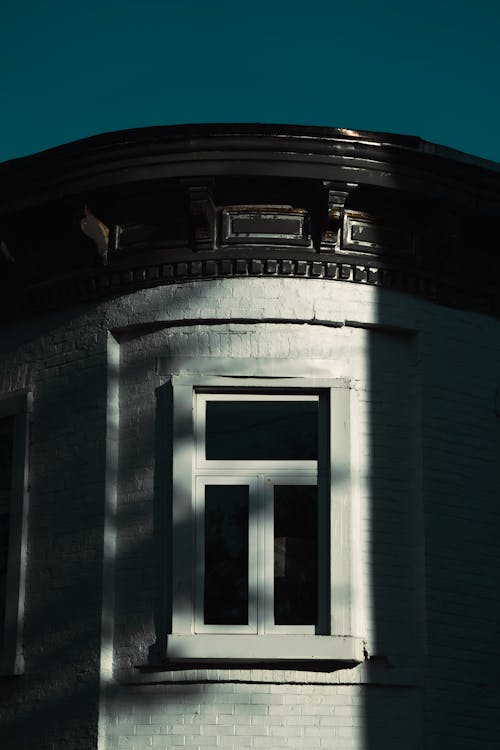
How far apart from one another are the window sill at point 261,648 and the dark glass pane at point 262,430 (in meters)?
1.46

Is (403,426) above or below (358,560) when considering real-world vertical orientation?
above

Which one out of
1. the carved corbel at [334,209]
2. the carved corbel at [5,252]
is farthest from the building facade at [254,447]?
the carved corbel at [5,252]

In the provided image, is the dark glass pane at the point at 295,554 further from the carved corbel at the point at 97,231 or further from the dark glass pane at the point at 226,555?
the carved corbel at the point at 97,231

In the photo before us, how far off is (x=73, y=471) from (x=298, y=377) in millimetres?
2008

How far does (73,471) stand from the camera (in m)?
13.1

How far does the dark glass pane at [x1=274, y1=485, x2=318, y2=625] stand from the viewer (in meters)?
12.4

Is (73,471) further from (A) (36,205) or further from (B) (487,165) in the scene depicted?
(B) (487,165)

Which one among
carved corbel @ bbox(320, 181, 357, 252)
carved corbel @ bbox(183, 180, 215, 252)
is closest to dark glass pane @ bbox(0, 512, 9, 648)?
carved corbel @ bbox(183, 180, 215, 252)

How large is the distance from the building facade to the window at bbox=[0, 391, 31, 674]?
2 cm

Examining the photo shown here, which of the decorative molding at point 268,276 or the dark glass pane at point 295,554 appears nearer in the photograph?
the dark glass pane at point 295,554

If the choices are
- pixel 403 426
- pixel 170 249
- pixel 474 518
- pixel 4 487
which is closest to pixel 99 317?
pixel 170 249

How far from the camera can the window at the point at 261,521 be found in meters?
12.2

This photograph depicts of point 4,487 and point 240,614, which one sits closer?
point 240,614

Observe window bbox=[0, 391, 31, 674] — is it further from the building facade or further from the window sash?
the window sash
